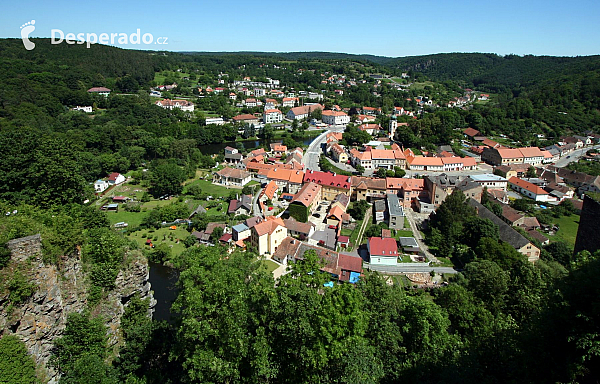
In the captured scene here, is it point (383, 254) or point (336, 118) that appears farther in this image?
point (336, 118)

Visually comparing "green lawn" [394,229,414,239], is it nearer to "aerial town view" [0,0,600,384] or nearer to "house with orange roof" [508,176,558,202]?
"aerial town view" [0,0,600,384]

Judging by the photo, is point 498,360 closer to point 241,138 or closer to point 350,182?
point 350,182

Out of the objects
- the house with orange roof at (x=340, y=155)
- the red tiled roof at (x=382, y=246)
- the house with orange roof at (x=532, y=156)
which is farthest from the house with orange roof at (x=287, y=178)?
the house with orange roof at (x=532, y=156)

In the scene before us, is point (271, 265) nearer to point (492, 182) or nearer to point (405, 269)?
point (405, 269)

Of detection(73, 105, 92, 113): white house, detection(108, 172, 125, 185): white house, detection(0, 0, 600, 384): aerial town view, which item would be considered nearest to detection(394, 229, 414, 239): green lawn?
detection(0, 0, 600, 384): aerial town view

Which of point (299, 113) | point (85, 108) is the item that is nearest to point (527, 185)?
point (299, 113)

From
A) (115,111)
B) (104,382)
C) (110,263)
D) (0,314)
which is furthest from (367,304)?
(115,111)

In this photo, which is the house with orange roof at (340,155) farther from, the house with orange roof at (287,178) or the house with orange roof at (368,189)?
the house with orange roof at (368,189)

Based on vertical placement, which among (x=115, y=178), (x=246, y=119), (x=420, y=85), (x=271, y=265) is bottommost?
(x=271, y=265)

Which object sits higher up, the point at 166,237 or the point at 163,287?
the point at 166,237
